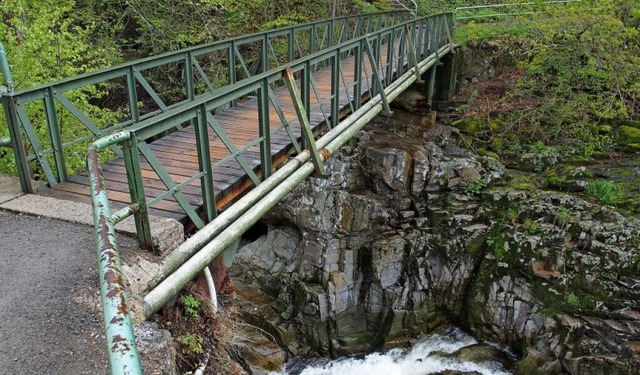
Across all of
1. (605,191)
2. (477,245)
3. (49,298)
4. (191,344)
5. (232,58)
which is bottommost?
(477,245)

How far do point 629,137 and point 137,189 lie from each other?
12.3 meters

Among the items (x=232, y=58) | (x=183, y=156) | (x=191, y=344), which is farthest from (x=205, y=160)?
(x=232, y=58)

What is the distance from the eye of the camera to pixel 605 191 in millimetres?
10227

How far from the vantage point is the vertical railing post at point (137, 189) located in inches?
133

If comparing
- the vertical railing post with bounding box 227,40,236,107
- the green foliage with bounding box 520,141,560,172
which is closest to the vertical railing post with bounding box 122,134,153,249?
the vertical railing post with bounding box 227,40,236,107

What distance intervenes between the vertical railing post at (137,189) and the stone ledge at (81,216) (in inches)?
3.2

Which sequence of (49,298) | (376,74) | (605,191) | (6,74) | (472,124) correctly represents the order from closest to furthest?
1. (49,298)
2. (6,74)
3. (376,74)
4. (605,191)
5. (472,124)

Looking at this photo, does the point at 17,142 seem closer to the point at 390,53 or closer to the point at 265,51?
the point at 265,51

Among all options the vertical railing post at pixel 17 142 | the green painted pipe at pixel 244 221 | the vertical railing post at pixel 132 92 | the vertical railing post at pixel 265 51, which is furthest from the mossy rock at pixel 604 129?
the vertical railing post at pixel 17 142

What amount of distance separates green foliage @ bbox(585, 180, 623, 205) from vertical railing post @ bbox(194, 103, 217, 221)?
868 cm

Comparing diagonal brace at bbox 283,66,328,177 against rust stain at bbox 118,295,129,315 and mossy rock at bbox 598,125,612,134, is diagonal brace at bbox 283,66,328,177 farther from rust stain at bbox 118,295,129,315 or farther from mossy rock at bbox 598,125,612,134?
mossy rock at bbox 598,125,612,134

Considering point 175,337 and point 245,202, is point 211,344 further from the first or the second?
point 245,202

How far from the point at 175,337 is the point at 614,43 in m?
12.8

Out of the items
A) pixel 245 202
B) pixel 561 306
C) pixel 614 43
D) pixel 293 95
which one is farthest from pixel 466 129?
pixel 245 202
